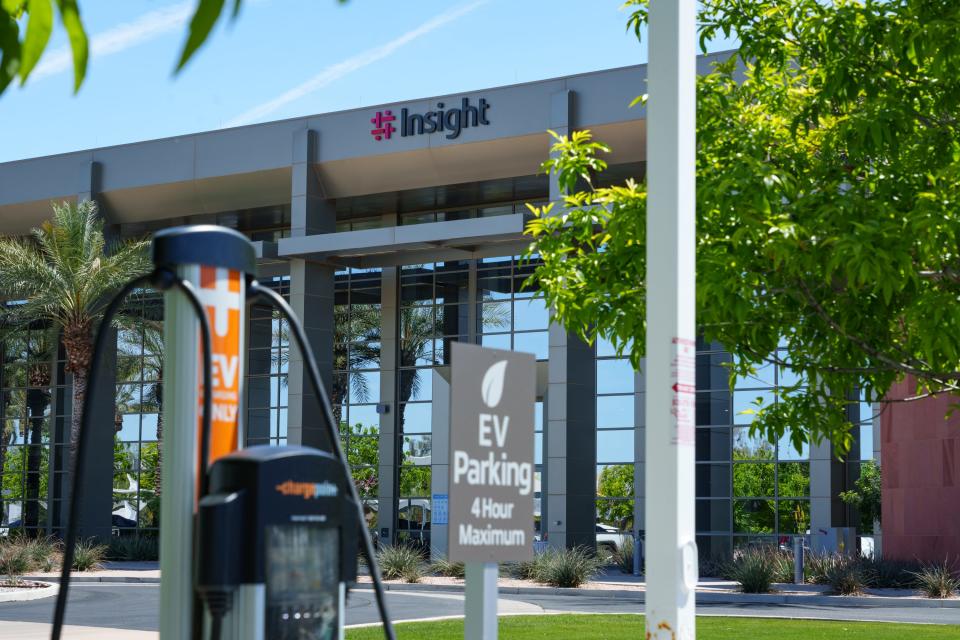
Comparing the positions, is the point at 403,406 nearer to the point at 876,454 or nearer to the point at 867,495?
the point at 867,495

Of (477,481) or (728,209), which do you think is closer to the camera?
(477,481)

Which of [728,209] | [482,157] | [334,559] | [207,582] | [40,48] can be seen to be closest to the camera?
[40,48]

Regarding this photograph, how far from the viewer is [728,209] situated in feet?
28.2

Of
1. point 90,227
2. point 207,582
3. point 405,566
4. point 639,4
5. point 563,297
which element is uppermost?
point 90,227

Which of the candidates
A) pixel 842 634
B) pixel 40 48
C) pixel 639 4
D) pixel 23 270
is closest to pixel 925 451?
pixel 842 634

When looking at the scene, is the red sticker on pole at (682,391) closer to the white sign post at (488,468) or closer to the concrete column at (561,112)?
the white sign post at (488,468)

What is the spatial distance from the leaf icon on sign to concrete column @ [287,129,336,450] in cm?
3044

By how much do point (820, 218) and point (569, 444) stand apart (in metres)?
24.5

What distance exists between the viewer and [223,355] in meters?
3.52

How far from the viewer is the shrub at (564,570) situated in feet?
88.2

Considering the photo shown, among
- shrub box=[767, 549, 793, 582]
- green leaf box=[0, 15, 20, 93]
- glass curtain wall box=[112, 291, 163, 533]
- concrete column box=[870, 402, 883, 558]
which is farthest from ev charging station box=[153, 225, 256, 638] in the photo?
glass curtain wall box=[112, 291, 163, 533]

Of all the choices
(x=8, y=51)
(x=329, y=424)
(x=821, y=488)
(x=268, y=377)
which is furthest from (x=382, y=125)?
(x=8, y=51)

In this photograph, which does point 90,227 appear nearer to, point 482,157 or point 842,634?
point 482,157

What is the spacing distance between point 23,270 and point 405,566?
13723mm
